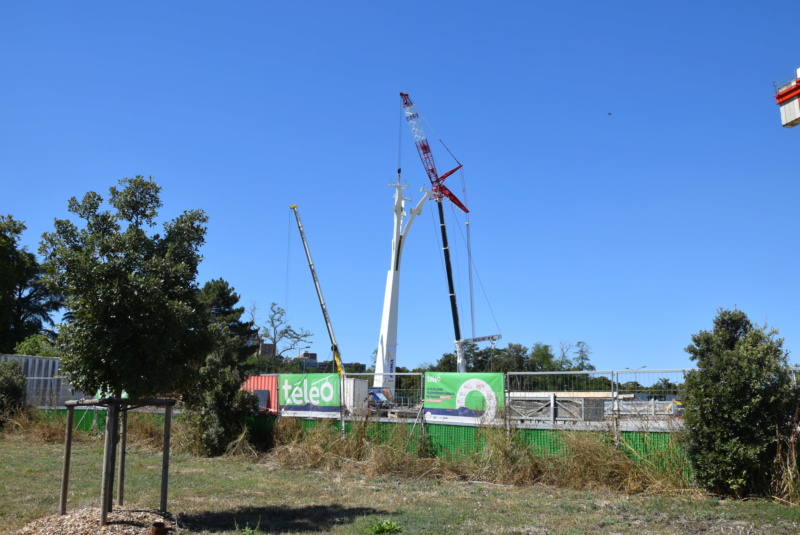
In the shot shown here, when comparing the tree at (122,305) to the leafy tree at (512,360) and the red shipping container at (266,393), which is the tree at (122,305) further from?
the leafy tree at (512,360)

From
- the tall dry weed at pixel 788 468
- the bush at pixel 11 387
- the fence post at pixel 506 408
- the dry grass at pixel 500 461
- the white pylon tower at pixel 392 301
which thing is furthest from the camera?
the white pylon tower at pixel 392 301

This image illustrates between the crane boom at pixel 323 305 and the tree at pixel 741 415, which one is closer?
the tree at pixel 741 415

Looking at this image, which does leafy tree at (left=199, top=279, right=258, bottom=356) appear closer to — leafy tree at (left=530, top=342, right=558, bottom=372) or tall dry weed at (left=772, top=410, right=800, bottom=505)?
leafy tree at (left=530, top=342, right=558, bottom=372)

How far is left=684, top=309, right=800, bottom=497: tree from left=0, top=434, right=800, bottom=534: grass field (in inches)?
20.3

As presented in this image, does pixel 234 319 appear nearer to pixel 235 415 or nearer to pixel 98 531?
pixel 235 415

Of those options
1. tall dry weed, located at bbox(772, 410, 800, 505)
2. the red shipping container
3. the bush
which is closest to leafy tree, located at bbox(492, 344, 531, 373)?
the red shipping container

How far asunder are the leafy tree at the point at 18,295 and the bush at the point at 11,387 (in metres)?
3.24

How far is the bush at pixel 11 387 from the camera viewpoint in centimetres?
2495

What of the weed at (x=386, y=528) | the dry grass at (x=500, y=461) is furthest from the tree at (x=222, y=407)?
the weed at (x=386, y=528)

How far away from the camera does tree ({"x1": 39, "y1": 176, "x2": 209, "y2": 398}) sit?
396 inches

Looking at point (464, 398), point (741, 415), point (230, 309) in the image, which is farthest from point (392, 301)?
point (741, 415)

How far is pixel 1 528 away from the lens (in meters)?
9.64

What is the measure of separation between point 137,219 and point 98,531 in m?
5.06

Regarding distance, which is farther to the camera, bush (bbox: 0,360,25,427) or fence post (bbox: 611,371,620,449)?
bush (bbox: 0,360,25,427)
